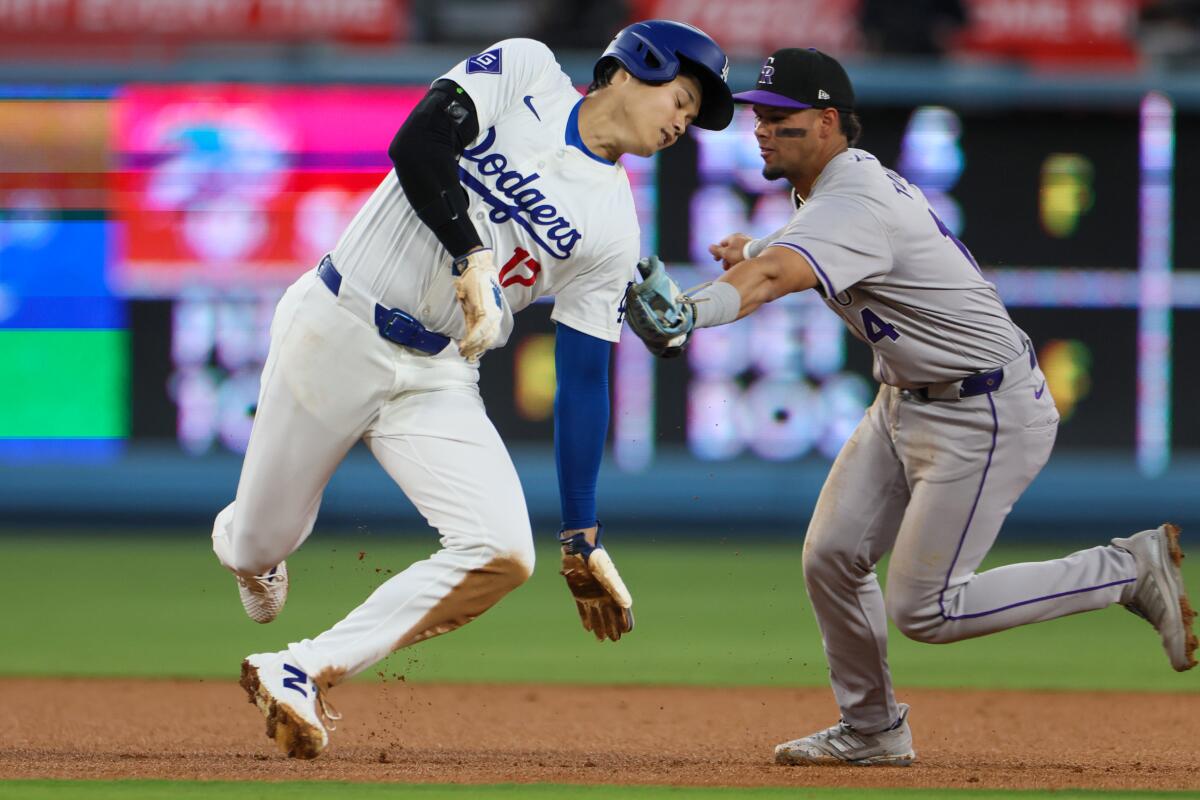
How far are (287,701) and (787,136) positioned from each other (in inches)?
72.8

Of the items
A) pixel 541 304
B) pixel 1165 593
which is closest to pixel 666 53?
pixel 1165 593

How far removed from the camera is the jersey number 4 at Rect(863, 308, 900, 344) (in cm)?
409

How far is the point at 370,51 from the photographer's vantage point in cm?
1007

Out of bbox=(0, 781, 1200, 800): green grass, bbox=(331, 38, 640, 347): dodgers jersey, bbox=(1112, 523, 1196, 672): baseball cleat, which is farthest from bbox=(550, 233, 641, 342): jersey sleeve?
bbox=(1112, 523, 1196, 672): baseball cleat

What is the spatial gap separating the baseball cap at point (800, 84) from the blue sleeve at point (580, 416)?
29.2 inches

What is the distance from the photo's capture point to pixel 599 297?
399cm

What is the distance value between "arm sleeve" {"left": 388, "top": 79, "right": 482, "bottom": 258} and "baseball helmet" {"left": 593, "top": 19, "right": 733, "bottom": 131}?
41 centimetres

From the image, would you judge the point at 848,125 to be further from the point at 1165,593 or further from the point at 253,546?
the point at 253,546

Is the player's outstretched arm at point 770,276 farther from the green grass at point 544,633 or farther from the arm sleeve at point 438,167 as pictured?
the green grass at point 544,633

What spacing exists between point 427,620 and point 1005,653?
Answer: 12.0 feet

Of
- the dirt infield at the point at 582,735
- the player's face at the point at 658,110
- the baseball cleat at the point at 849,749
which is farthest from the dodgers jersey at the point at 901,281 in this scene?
the dirt infield at the point at 582,735

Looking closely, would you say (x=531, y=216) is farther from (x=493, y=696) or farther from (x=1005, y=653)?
(x=1005, y=653)

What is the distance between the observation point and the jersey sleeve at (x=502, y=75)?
151 inches

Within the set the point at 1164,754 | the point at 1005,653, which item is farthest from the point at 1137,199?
the point at 1164,754
